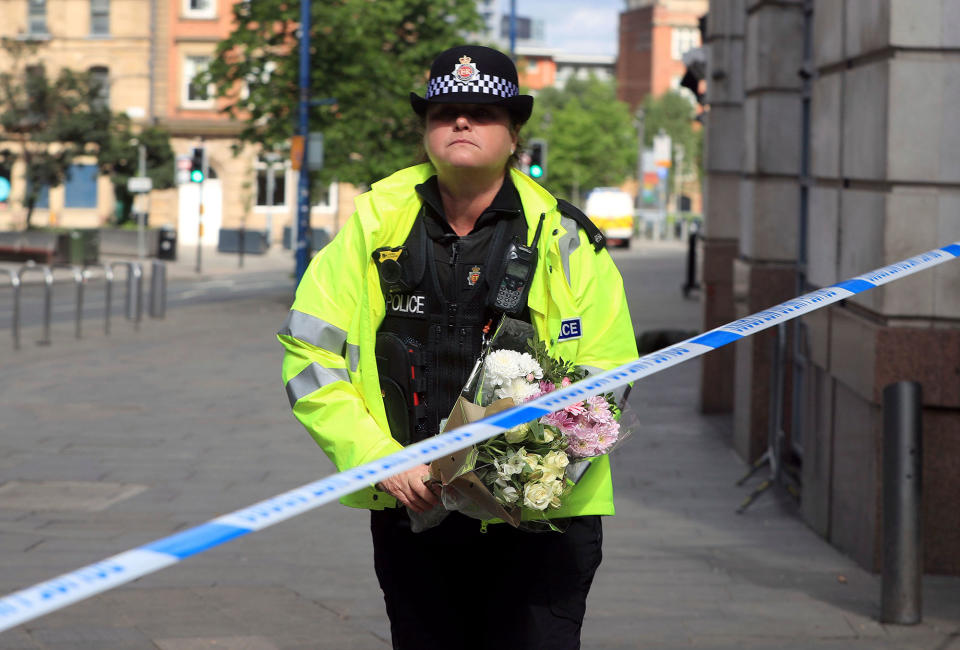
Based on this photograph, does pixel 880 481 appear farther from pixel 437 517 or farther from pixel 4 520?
pixel 4 520

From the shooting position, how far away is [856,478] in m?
6.39

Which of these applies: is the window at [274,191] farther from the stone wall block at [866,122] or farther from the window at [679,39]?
the window at [679,39]

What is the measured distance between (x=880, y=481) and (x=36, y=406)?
7.78 metres

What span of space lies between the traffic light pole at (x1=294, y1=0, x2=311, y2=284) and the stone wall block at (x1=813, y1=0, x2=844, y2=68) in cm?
1610

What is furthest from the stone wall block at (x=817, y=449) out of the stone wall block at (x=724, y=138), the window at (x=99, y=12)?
the window at (x=99, y=12)

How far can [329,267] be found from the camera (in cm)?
323

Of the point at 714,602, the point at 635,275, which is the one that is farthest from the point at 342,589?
the point at 635,275

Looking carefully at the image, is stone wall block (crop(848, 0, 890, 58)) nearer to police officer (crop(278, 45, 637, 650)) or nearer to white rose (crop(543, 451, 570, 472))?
police officer (crop(278, 45, 637, 650))

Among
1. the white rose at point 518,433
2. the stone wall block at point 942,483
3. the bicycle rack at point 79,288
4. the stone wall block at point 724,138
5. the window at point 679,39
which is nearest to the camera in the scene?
the white rose at point 518,433

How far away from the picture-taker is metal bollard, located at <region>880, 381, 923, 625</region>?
5176 mm

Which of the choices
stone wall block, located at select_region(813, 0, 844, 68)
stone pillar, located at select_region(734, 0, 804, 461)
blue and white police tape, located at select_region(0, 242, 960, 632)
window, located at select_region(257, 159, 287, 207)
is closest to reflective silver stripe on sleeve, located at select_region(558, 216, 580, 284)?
blue and white police tape, located at select_region(0, 242, 960, 632)

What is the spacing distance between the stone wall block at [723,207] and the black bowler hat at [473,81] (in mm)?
8908

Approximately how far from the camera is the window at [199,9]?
5572 centimetres

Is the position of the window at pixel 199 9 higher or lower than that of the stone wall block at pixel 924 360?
higher
